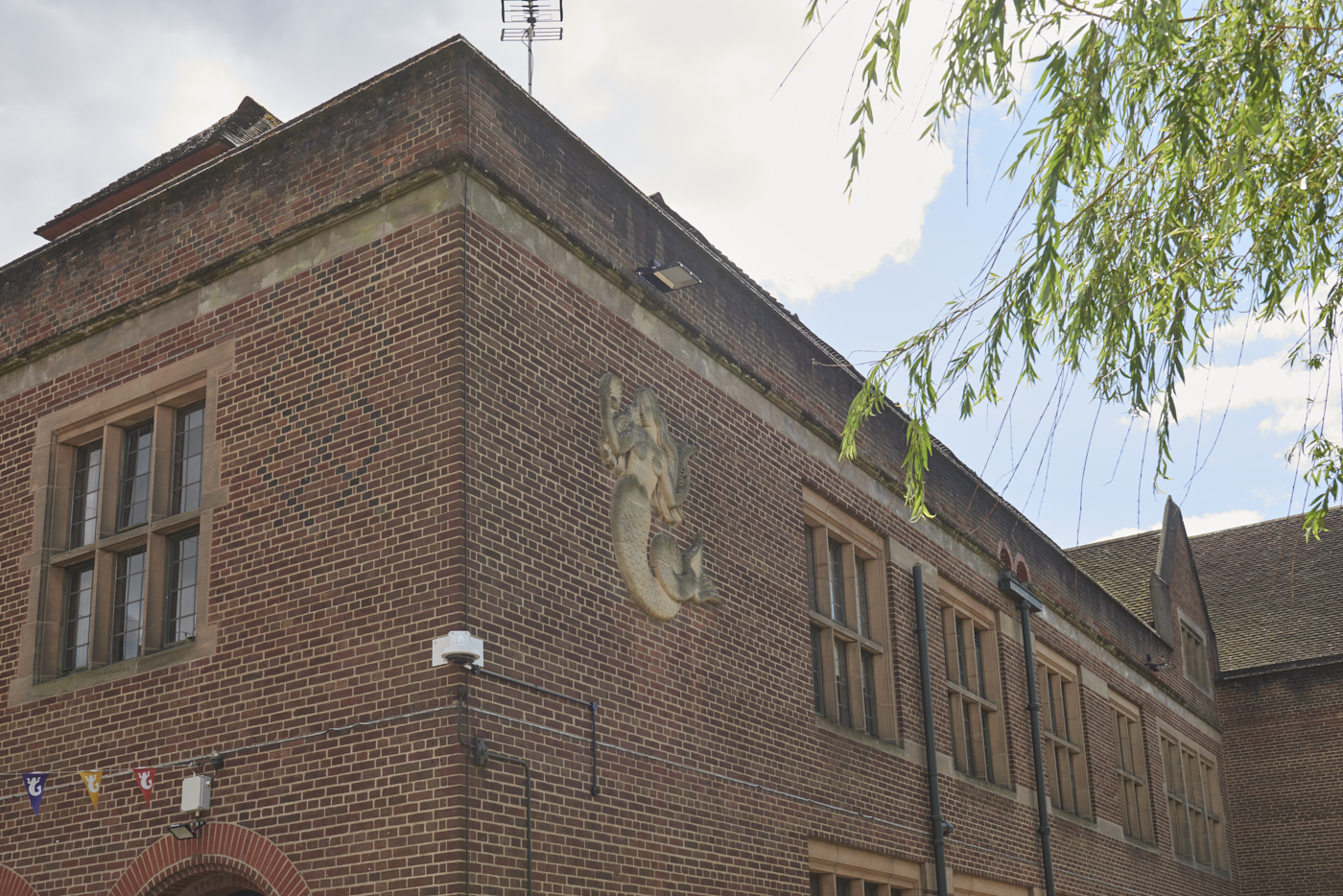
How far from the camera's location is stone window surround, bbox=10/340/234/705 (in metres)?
10.5

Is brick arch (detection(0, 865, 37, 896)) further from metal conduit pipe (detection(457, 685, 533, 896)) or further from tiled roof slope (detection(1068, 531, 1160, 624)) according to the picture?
tiled roof slope (detection(1068, 531, 1160, 624))

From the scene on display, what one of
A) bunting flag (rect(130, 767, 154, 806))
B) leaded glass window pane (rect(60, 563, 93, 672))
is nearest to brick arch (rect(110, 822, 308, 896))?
bunting flag (rect(130, 767, 154, 806))

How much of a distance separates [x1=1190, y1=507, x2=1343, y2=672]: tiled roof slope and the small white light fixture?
87.2 feet

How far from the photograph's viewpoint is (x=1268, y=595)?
32844 millimetres

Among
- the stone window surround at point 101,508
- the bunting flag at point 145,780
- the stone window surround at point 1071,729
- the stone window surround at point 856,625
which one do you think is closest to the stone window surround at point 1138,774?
the stone window surround at point 1071,729

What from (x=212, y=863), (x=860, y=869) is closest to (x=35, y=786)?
(x=212, y=863)

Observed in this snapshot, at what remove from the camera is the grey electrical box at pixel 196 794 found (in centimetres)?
952

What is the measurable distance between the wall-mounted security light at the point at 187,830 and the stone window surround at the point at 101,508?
1240mm

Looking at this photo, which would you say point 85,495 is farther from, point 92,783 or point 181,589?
point 92,783

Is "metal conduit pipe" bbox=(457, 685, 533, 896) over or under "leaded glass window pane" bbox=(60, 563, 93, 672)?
under

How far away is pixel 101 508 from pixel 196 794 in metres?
2.98

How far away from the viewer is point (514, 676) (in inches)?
368

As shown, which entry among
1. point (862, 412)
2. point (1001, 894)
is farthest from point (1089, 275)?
point (1001, 894)

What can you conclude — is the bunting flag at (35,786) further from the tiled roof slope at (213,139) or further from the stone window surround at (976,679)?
the stone window surround at (976,679)
